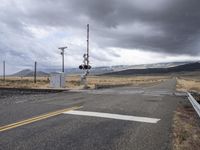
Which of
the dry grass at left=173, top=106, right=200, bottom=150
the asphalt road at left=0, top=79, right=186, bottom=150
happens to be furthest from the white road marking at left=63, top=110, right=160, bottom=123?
the dry grass at left=173, top=106, right=200, bottom=150

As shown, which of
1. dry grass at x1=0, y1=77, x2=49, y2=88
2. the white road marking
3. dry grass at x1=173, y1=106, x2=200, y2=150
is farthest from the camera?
dry grass at x1=0, y1=77, x2=49, y2=88

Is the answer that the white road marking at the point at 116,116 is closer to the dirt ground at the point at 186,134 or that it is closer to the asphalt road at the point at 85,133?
the asphalt road at the point at 85,133

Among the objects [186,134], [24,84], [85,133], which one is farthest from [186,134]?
[24,84]

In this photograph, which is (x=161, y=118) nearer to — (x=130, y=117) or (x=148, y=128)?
(x=130, y=117)

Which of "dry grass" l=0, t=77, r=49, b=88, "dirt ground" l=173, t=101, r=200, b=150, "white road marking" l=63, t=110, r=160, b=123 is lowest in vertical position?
"dry grass" l=0, t=77, r=49, b=88

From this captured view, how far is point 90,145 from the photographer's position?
6836 millimetres

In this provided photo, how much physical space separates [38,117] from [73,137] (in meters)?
3.47

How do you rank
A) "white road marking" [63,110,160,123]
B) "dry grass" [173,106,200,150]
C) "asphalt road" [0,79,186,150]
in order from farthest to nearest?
"white road marking" [63,110,160,123]
"dry grass" [173,106,200,150]
"asphalt road" [0,79,186,150]

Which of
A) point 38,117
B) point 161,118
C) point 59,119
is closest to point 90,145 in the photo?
point 59,119

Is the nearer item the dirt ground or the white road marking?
the dirt ground

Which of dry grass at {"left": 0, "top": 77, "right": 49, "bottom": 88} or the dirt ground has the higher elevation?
the dirt ground

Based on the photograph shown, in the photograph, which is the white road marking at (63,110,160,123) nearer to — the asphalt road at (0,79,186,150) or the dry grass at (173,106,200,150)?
the asphalt road at (0,79,186,150)

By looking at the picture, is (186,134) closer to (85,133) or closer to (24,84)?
(85,133)

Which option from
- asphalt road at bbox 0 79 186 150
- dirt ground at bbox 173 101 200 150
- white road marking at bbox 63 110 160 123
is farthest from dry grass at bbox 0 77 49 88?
dirt ground at bbox 173 101 200 150
